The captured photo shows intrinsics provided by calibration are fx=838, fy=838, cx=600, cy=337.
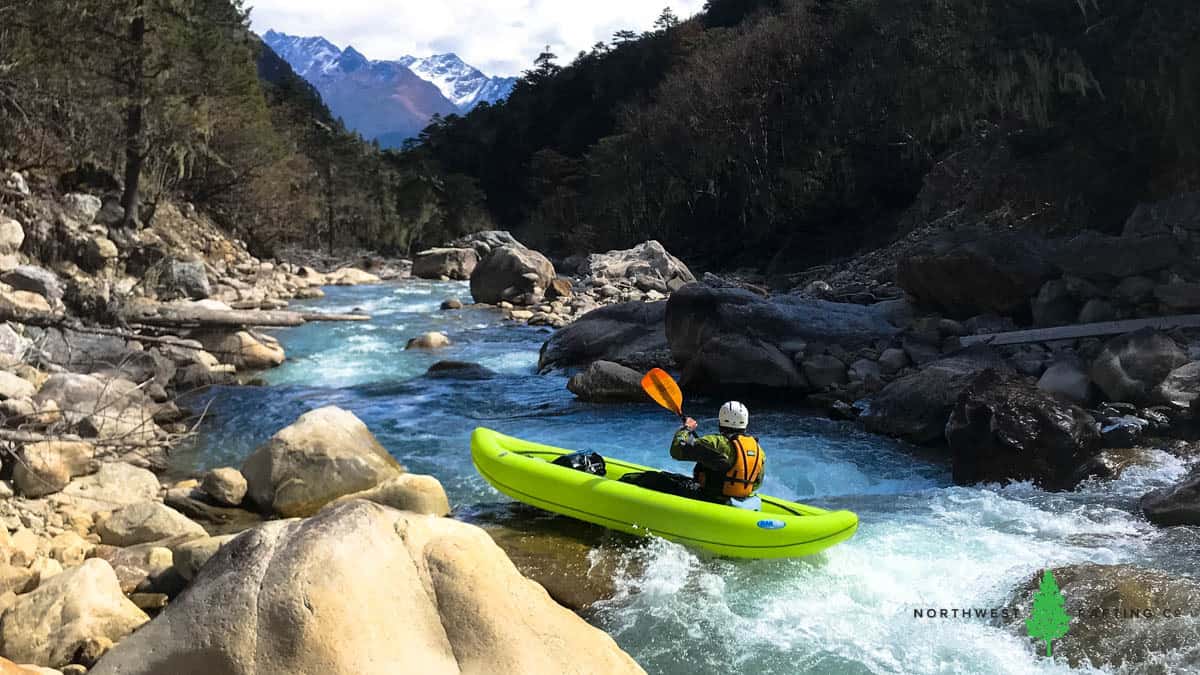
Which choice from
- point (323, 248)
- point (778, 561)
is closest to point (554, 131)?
point (323, 248)

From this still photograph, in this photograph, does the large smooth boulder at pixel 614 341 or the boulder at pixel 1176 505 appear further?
the large smooth boulder at pixel 614 341

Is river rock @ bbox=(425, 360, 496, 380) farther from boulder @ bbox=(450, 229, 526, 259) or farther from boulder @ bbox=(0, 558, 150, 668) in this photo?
boulder @ bbox=(450, 229, 526, 259)

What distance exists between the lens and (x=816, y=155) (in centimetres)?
2897

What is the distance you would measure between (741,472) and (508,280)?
15.3 m

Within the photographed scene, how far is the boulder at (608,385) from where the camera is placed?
388 inches

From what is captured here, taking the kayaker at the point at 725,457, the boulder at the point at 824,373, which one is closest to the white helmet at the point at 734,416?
the kayaker at the point at 725,457

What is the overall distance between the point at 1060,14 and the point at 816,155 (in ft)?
59.3

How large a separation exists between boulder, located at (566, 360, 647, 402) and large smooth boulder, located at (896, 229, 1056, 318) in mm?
4043

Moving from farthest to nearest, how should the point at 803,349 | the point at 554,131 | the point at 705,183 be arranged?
the point at 554,131, the point at 705,183, the point at 803,349

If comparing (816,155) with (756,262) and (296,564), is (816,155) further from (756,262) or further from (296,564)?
(296,564)

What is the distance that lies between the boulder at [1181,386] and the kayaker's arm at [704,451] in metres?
4.52

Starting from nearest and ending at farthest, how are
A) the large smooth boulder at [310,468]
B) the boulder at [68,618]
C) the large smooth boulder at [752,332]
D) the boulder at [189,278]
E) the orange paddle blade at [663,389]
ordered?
the boulder at [68,618], the large smooth boulder at [310,468], the orange paddle blade at [663,389], the large smooth boulder at [752,332], the boulder at [189,278]

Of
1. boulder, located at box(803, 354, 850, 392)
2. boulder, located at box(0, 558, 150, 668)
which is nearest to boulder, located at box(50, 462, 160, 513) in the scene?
boulder, located at box(0, 558, 150, 668)

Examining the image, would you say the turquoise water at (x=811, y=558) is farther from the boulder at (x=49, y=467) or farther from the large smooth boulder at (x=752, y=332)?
the boulder at (x=49, y=467)
